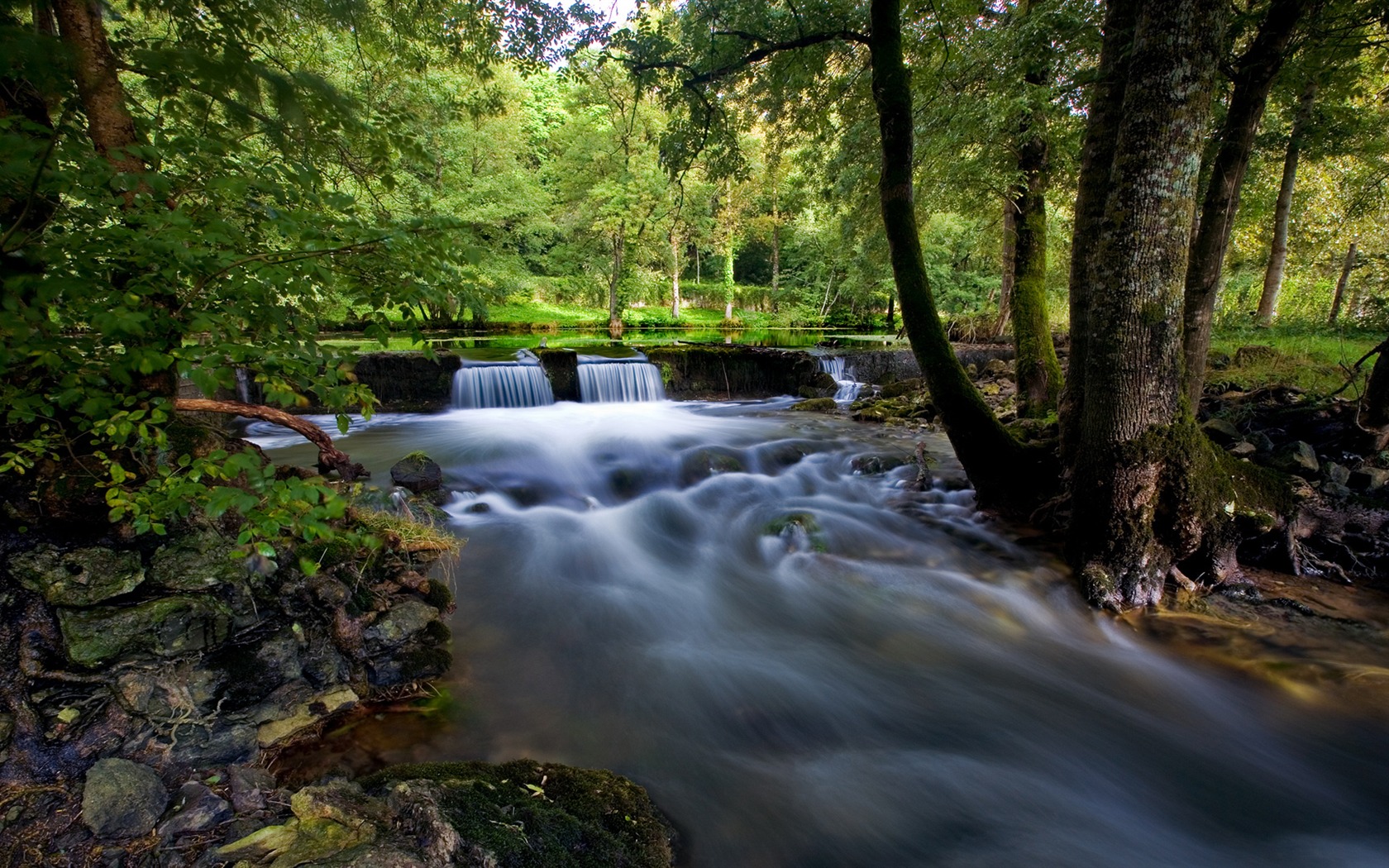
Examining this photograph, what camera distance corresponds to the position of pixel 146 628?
8.50 ft

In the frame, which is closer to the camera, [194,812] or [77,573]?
[194,812]

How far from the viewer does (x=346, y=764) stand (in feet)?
9.43

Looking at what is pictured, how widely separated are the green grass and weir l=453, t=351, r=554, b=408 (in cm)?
1275

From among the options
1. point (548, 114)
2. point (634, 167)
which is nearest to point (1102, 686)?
point (634, 167)

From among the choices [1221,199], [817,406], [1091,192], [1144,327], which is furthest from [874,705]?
[817,406]

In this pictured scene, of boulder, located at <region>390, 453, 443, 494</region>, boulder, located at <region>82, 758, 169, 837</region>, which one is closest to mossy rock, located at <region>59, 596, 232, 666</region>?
boulder, located at <region>82, 758, 169, 837</region>

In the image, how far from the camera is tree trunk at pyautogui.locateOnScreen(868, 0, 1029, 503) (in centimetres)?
536

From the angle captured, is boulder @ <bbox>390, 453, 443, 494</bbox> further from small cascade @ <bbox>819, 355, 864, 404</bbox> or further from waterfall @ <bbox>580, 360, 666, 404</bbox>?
small cascade @ <bbox>819, 355, 864, 404</bbox>

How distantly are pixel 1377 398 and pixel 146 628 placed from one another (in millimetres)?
9709

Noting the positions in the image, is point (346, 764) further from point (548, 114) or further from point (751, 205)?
point (548, 114)

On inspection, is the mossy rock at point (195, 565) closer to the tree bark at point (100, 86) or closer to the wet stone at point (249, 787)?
the wet stone at point (249, 787)

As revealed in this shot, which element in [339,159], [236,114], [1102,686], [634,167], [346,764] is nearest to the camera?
[236,114]

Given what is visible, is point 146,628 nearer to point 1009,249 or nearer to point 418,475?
point 418,475

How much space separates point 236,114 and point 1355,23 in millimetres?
8672
